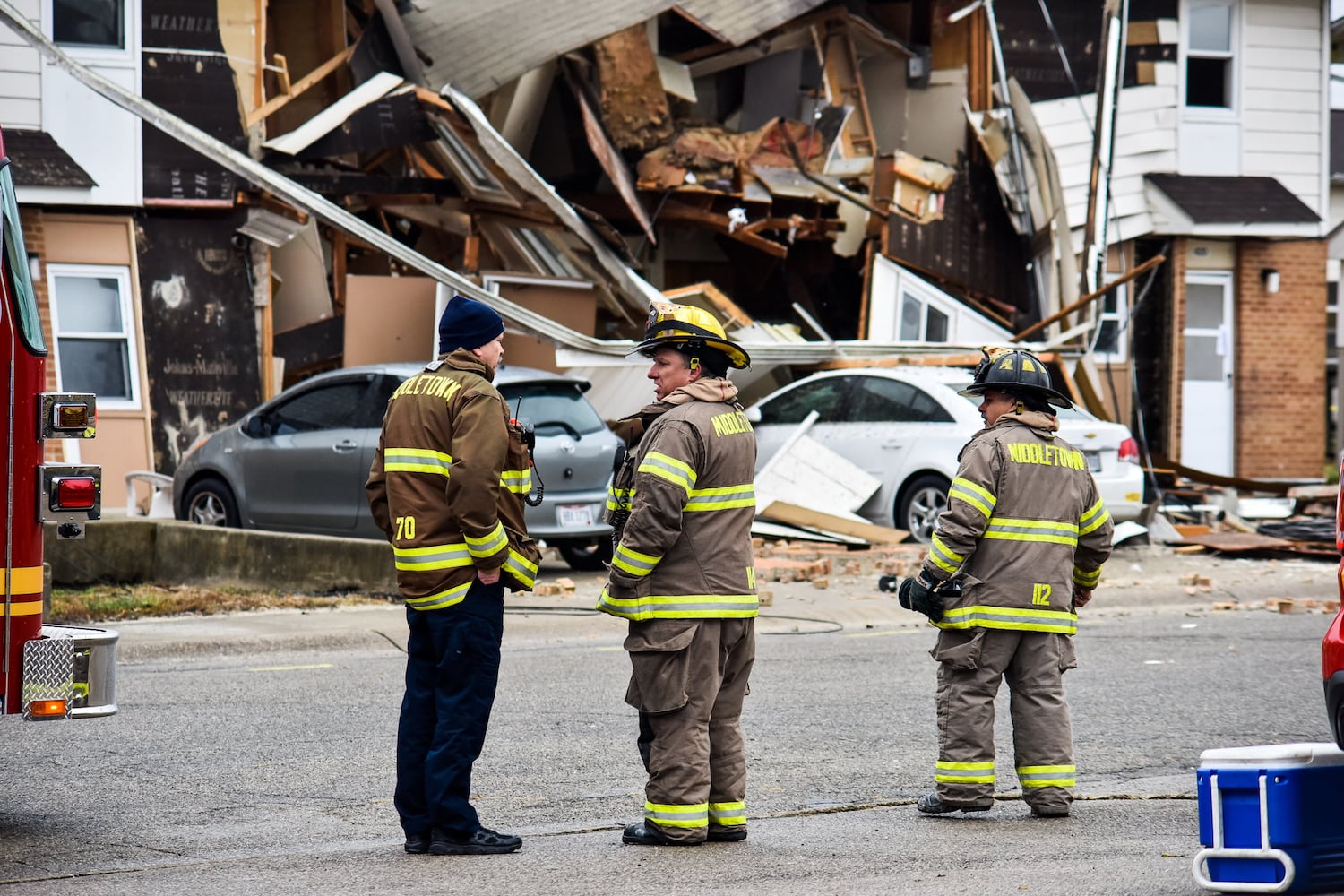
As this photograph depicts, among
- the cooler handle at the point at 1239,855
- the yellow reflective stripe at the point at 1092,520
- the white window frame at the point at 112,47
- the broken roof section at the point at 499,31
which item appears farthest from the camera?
the broken roof section at the point at 499,31

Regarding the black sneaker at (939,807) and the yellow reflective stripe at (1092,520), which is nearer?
the black sneaker at (939,807)

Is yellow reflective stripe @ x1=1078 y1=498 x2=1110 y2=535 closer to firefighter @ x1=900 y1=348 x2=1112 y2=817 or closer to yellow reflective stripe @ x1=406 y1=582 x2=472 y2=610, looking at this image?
firefighter @ x1=900 y1=348 x2=1112 y2=817

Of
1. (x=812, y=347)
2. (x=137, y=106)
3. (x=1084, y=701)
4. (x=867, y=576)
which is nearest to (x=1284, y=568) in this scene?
(x=867, y=576)

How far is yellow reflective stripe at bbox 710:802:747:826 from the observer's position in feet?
17.7

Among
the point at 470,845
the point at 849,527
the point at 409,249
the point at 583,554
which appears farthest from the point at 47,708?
the point at 409,249

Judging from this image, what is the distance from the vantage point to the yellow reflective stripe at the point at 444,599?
200 inches

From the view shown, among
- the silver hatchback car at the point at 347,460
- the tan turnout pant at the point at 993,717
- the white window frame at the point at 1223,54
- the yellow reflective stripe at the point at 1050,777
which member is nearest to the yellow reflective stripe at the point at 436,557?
the tan turnout pant at the point at 993,717

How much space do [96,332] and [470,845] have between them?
12599 mm

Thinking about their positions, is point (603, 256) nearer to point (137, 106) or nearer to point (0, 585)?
point (137, 106)

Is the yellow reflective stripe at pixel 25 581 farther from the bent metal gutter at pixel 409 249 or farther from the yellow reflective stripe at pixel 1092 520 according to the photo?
the bent metal gutter at pixel 409 249

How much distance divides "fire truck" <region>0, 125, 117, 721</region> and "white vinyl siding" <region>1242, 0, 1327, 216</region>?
19044 mm

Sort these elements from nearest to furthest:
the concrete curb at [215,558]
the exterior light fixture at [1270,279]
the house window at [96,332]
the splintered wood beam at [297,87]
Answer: the concrete curb at [215,558] → the house window at [96,332] → the splintered wood beam at [297,87] → the exterior light fixture at [1270,279]

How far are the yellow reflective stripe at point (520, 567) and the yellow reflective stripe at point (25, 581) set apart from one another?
5.08 ft

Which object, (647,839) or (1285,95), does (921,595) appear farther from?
(1285,95)
